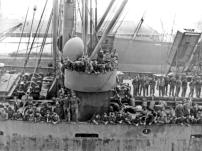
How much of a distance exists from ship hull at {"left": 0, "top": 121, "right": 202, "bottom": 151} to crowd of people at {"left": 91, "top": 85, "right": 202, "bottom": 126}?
0.62 ft

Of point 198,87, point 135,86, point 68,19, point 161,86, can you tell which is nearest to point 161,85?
point 161,86

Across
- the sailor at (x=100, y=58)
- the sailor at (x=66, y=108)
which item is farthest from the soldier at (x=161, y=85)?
the sailor at (x=66, y=108)

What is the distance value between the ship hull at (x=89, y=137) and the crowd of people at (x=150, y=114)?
19cm

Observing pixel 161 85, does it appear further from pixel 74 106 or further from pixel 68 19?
pixel 68 19

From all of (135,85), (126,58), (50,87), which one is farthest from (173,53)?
(50,87)

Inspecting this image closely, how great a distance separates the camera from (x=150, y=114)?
40.8ft

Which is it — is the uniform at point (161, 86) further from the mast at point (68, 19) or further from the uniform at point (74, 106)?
the mast at point (68, 19)

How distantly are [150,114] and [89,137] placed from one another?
2316mm

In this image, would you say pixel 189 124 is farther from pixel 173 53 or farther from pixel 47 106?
pixel 173 53

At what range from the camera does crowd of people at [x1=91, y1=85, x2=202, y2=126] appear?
12320 mm

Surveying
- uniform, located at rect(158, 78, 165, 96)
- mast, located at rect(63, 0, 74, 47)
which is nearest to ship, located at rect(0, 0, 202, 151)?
uniform, located at rect(158, 78, 165, 96)

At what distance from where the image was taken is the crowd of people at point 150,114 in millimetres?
12320

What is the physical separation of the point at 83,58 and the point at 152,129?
3.54 meters

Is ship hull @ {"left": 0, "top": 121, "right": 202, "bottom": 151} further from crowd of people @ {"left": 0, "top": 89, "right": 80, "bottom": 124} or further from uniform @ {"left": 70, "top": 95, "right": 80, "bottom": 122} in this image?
uniform @ {"left": 70, "top": 95, "right": 80, "bottom": 122}
